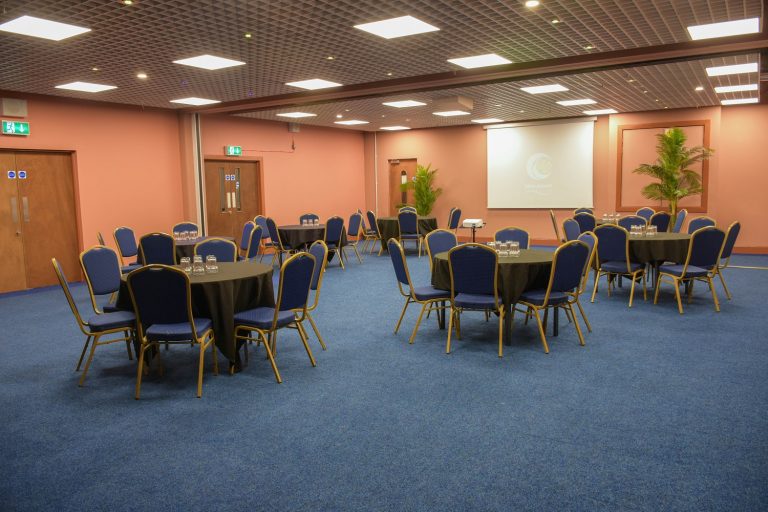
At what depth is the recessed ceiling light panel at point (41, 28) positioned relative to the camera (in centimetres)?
515

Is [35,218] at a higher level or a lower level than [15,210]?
lower

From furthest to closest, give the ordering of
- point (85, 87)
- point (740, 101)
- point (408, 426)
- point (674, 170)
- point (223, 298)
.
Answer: point (674, 170) → point (740, 101) → point (85, 87) → point (223, 298) → point (408, 426)

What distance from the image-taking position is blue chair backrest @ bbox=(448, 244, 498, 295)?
4789 mm

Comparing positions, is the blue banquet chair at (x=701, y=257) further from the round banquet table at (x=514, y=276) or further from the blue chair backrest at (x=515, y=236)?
the round banquet table at (x=514, y=276)

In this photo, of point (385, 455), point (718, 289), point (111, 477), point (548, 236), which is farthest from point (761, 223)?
point (111, 477)

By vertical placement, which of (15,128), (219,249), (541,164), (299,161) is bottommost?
(219,249)

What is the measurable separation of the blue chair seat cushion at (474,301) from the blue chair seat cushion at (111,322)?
2611mm

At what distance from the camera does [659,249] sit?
6781 mm

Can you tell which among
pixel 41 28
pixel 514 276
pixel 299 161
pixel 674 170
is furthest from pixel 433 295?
pixel 299 161

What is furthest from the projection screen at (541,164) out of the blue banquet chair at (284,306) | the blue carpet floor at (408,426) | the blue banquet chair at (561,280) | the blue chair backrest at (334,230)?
the blue banquet chair at (284,306)

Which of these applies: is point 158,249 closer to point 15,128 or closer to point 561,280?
point 15,128

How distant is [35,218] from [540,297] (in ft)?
26.6

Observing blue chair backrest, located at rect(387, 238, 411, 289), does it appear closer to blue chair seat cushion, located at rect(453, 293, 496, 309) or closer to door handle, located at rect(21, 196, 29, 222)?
blue chair seat cushion, located at rect(453, 293, 496, 309)

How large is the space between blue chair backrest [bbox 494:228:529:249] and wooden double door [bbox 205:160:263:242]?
691cm
